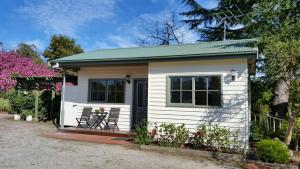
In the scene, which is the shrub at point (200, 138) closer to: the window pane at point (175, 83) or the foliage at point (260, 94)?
the window pane at point (175, 83)

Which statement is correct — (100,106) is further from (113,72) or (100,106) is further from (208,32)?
(208,32)

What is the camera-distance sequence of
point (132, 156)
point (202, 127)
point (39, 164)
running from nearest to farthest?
point (39, 164), point (132, 156), point (202, 127)

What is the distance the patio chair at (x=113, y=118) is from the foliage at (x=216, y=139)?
3759mm

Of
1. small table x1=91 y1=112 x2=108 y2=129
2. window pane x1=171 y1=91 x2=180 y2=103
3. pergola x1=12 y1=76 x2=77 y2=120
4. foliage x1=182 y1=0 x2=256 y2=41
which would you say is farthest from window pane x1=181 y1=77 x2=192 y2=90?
foliage x1=182 y1=0 x2=256 y2=41

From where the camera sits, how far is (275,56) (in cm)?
804

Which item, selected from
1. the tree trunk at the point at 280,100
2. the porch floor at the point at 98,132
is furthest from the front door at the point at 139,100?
the tree trunk at the point at 280,100

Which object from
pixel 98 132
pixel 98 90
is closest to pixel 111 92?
pixel 98 90

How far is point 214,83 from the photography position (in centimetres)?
941

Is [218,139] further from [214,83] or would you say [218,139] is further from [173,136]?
[214,83]

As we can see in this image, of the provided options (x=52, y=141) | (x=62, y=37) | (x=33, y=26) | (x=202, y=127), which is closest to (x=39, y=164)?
(x=52, y=141)

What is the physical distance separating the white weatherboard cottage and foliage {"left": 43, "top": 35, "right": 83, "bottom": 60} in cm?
2691

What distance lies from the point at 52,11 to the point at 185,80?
316 inches

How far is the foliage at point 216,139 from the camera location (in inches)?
338

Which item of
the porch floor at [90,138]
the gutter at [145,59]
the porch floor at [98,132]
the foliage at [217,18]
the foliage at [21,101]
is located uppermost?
the foliage at [217,18]
